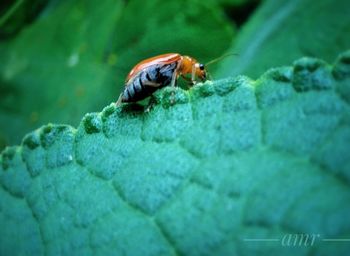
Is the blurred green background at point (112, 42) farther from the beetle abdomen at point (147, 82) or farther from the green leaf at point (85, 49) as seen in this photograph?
the beetle abdomen at point (147, 82)

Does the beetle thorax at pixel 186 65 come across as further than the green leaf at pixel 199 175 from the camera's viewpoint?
Yes

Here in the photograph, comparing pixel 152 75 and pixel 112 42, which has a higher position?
pixel 112 42

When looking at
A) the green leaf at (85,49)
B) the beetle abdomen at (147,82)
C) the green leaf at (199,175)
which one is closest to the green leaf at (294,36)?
the green leaf at (85,49)

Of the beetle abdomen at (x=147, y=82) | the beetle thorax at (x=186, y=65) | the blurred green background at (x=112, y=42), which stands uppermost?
A: the blurred green background at (x=112, y=42)

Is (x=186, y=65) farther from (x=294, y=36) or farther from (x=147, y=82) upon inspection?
(x=294, y=36)

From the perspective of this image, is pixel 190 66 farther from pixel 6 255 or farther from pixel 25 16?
pixel 25 16

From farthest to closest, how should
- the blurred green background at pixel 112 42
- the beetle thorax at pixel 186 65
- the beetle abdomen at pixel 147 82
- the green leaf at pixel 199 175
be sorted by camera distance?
the blurred green background at pixel 112 42, the beetle thorax at pixel 186 65, the beetle abdomen at pixel 147 82, the green leaf at pixel 199 175

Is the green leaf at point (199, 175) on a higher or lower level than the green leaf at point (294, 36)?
lower

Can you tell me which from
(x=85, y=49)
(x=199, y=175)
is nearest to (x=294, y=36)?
(x=85, y=49)
